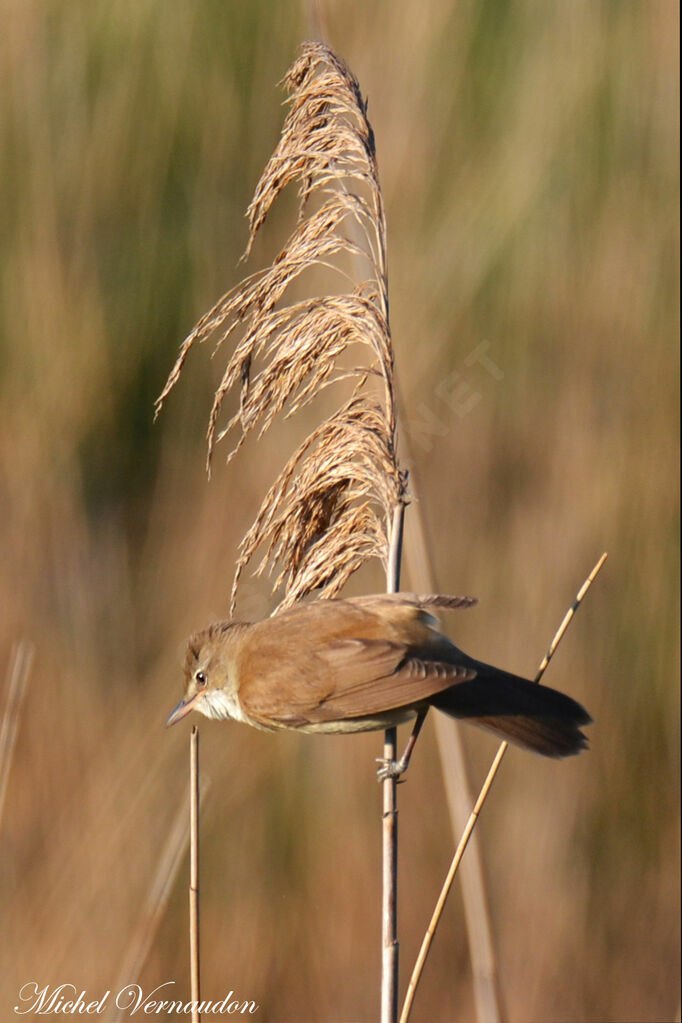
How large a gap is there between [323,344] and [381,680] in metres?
0.51

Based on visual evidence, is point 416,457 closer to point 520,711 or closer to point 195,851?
point 520,711

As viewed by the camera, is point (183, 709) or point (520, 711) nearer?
point (520, 711)

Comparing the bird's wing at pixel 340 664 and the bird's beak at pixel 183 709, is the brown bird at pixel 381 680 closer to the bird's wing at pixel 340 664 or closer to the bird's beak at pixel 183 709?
the bird's wing at pixel 340 664

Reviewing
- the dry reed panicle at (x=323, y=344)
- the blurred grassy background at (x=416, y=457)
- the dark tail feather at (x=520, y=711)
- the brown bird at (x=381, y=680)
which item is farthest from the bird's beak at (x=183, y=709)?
the blurred grassy background at (x=416, y=457)

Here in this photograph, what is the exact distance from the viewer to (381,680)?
1.60m

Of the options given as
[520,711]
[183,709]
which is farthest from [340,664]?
[183,709]

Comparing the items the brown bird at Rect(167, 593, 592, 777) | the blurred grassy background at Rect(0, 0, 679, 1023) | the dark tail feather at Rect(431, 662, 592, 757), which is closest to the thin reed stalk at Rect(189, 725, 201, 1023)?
the brown bird at Rect(167, 593, 592, 777)

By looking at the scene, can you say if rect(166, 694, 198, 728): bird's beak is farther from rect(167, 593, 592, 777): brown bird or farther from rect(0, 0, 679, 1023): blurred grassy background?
rect(0, 0, 679, 1023): blurred grassy background

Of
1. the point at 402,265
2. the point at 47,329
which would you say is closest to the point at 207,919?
the point at 47,329

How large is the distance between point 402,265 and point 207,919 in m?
1.77

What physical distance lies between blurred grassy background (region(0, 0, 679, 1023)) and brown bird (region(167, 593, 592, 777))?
0.98 meters

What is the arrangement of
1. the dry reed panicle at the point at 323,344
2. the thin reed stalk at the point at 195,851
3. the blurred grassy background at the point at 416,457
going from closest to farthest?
Result: 1. the thin reed stalk at the point at 195,851
2. the dry reed panicle at the point at 323,344
3. the blurred grassy background at the point at 416,457

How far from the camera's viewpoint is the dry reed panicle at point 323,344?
154 centimetres

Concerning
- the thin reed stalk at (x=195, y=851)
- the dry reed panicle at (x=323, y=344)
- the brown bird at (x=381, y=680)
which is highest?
the dry reed panicle at (x=323, y=344)
